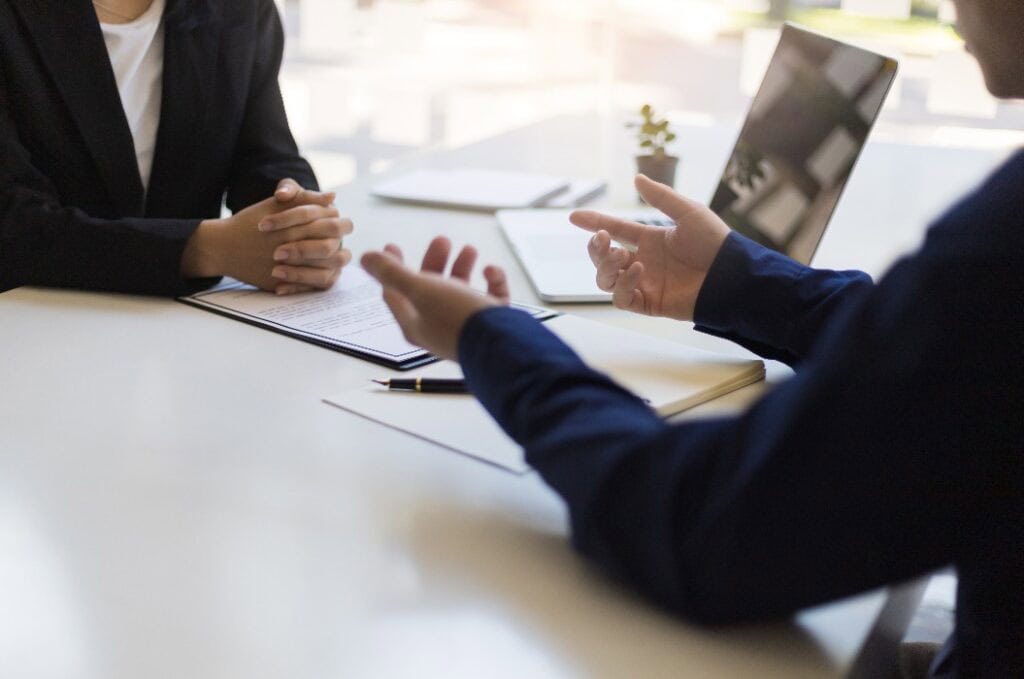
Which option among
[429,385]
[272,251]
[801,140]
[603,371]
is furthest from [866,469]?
[801,140]

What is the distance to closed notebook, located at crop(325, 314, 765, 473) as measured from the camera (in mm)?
880

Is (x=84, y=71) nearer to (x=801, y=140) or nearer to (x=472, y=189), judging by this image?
(x=472, y=189)

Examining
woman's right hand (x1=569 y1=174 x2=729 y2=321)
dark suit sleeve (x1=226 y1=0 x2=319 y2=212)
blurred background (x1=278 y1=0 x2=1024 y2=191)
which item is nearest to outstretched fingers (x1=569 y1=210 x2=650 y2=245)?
woman's right hand (x1=569 y1=174 x2=729 y2=321)

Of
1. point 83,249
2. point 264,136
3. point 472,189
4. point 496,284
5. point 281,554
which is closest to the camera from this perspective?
point 281,554

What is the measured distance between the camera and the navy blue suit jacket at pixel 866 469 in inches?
21.2

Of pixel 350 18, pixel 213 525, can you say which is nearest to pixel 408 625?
pixel 213 525

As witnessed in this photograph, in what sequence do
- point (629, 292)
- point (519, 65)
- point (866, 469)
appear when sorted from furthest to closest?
point (519, 65), point (629, 292), point (866, 469)

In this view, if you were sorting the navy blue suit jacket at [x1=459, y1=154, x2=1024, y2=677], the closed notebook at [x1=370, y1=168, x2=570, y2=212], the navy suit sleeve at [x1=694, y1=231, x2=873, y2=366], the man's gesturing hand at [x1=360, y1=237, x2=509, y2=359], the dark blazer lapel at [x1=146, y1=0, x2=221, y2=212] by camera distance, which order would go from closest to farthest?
the navy blue suit jacket at [x1=459, y1=154, x2=1024, y2=677] → the man's gesturing hand at [x1=360, y1=237, x2=509, y2=359] → the navy suit sleeve at [x1=694, y1=231, x2=873, y2=366] → the dark blazer lapel at [x1=146, y1=0, x2=221, y2=212] → the closed notebook at [x1=370, y1=168, x2=570, y2=212]

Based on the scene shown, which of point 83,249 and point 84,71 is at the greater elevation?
point 84,71

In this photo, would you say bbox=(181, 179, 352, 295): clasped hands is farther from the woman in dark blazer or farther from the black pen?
the black pen

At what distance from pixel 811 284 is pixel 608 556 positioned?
490mm

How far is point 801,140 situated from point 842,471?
0.93m

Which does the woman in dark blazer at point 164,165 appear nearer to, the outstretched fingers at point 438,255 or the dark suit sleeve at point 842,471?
the outstretched fingers at point 438,255

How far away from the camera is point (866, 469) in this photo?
550 millimetres
